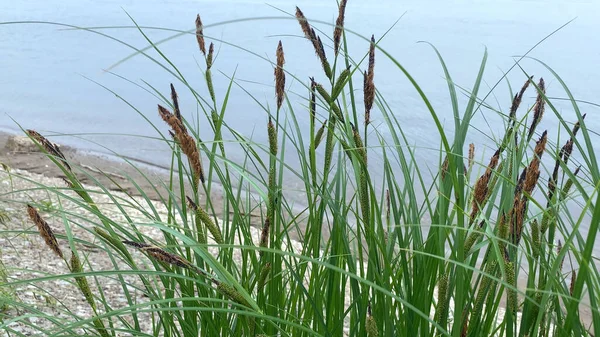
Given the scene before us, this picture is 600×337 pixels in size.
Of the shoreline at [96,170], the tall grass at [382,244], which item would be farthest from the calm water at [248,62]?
the tall grass at [382,244]

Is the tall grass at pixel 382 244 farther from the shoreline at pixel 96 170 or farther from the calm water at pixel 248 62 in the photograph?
the shoreline at pixel 96 170

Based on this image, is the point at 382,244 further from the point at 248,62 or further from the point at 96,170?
the point at 248,62

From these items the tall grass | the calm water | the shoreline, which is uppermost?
the tall grass

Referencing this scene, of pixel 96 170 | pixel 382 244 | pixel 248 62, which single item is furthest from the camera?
pixel 248 62

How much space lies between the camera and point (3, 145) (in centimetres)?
644

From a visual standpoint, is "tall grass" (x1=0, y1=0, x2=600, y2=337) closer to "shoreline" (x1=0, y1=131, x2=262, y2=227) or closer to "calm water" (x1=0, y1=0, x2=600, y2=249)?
"calm water" (x1=0, y1=0, x2=600, y2=249)

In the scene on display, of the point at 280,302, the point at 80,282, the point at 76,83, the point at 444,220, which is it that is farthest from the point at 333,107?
the point at 76,83

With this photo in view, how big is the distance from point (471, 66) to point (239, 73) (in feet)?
8.54

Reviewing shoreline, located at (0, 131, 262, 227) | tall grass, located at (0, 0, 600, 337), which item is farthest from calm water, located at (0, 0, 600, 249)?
tall grass, located at (0, 0, 600, 337)

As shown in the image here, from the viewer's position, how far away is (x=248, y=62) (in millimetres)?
9523

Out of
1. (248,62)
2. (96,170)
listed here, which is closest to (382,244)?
(96,170)

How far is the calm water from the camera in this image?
7.25m

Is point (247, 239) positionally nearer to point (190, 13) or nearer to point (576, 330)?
point (576, 330)

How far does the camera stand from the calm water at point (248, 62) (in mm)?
7254
